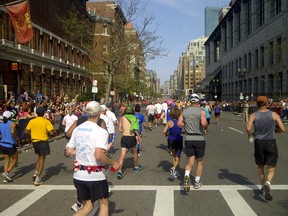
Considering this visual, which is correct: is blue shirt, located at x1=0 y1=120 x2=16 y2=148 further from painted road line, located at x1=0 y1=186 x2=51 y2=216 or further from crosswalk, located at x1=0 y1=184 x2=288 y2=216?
painted road line, located at x1=0 y1=186 x2=51 y2=216

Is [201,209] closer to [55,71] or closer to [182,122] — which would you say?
[182,122]

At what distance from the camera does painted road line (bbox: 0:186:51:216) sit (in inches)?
240

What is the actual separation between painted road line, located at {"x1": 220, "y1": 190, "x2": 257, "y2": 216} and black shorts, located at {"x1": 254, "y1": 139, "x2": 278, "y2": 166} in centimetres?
83

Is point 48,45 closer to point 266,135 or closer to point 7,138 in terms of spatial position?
point 7,138

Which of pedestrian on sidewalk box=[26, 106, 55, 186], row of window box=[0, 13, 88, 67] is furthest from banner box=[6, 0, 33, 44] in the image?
pedestrian on sidewalk box=[26, 106, 55, 186]

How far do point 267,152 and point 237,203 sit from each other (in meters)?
1.18

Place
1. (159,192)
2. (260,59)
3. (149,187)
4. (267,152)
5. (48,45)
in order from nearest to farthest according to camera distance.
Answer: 1. (267,152)
2. (159,192)
3. (149,187)
4. (48,45)
5. (260,59)

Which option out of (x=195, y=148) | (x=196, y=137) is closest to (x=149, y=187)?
(x=195, y=148)

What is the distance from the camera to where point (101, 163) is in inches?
173

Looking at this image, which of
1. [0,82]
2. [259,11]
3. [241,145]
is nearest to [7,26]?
[0,82]

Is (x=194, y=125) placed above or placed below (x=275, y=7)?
below

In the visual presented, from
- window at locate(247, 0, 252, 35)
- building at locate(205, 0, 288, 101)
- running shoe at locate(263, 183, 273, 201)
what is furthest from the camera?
window at locate(247, 0, 252, 35)

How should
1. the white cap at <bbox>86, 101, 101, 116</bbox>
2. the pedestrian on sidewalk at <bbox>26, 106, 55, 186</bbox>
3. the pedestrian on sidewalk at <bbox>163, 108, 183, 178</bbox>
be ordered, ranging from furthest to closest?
the pedestrian on sidewalk at <bbox>163, 108, 183, 178</bbox>
the pedestrian on sidewalk at <bbox>26, 106, 55, 186</bbox>
the white cap at <bbox>86, 101, 101, 116</bbox>

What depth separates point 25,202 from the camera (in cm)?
668
